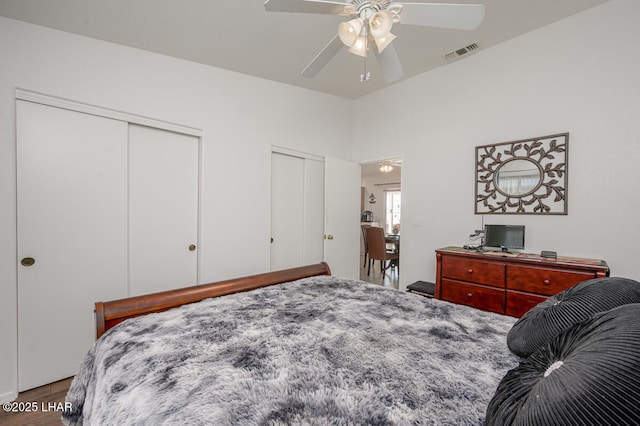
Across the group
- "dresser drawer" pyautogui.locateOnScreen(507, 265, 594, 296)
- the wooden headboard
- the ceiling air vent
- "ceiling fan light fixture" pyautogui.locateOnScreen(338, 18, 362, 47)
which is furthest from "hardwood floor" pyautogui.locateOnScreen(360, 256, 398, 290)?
"ceiling fan light fixture" pyautogui.locateOnScreen(338, 18, 362, 47)

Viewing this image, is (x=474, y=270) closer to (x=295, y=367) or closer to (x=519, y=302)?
(x=519, y=302)

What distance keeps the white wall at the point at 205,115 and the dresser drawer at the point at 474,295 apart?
2.00m

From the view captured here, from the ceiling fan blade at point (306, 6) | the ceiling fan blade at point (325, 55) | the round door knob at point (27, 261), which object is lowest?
the round door knob at point (27, 261)

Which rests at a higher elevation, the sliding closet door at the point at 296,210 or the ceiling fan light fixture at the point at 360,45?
the ceiling fan light fixture at the point at 360,45

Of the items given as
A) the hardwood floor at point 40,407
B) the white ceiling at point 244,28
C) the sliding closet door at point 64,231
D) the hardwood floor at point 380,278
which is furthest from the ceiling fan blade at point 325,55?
the hardwood floor at point 380,278

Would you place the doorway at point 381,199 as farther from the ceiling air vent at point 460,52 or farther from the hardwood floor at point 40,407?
the hardwood floor at point 40,407

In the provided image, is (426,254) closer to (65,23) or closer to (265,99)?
(265,99)

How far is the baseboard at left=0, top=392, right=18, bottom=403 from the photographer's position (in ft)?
6.22

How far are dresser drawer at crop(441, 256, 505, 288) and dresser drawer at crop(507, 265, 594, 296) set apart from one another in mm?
80

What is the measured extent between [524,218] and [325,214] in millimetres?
2167

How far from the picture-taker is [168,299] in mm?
1555

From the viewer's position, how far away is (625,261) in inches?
82.0

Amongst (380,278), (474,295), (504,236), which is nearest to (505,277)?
(474,295)

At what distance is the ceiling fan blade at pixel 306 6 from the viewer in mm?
1360
